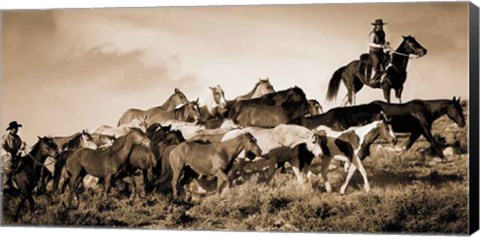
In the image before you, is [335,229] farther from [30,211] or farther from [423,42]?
[30,211]

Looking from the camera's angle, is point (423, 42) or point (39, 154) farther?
point (39, 154)

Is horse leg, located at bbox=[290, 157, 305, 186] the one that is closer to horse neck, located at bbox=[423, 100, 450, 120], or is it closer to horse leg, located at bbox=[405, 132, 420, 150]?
horse leg, located at bbox=[405, 132, 420, 150]

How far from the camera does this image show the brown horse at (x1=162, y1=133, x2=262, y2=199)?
11.3 metres

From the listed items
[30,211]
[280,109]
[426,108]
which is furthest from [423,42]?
[30,211]

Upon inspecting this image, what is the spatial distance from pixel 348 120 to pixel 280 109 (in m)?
0.56

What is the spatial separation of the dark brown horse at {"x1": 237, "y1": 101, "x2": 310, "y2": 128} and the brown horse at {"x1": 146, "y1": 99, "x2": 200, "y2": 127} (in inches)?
15.1

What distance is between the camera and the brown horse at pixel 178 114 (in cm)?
1145

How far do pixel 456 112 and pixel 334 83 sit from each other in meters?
1.00

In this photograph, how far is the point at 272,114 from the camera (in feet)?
36.9

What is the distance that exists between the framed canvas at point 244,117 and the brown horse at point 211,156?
14mm

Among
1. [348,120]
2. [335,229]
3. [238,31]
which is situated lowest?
[335,229]

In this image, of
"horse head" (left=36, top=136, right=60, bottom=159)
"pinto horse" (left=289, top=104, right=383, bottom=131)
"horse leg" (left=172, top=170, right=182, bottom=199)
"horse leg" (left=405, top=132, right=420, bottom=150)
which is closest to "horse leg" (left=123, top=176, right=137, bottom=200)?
"horse leg" (left=172, top=170, right=182, bottom=199)

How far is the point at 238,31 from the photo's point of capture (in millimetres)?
11336

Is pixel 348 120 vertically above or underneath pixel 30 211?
above
